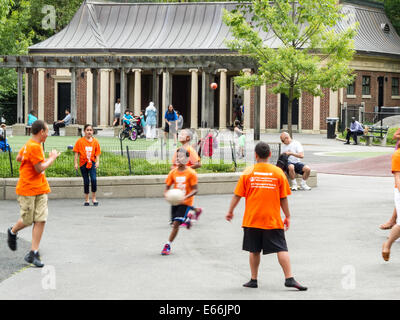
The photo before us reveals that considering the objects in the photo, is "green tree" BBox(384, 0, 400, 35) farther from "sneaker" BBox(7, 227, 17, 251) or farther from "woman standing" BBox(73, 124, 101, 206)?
"sneaker" BBox(7, 227, 17, 251)

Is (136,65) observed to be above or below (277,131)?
above

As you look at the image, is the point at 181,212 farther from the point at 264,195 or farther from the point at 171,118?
the point at 171,118

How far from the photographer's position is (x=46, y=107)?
56.2 meters

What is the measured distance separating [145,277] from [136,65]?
32.6m

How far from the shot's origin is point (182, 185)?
1051 cm

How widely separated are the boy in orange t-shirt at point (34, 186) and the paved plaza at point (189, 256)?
430 mm

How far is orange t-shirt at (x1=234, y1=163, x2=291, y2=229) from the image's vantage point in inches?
328

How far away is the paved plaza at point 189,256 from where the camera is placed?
8422mm

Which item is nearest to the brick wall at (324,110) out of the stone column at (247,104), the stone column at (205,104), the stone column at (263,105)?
the stone column at (263,105)

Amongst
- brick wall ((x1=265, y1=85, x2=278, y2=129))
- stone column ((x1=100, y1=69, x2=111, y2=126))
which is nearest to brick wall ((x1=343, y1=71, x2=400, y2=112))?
brick wall ((x1=265, y1=85, x2=278, y2=129))

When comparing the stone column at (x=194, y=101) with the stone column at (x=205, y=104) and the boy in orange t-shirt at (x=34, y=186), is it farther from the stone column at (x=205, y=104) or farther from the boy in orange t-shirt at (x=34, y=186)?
the boy in orange t-shirt at (x=34, y=186)

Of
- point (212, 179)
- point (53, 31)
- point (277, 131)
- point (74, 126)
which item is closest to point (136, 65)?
point (74, 126)

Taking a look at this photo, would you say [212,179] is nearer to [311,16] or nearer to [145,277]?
[145,277]

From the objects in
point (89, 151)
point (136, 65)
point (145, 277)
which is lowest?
point (145, 277)
